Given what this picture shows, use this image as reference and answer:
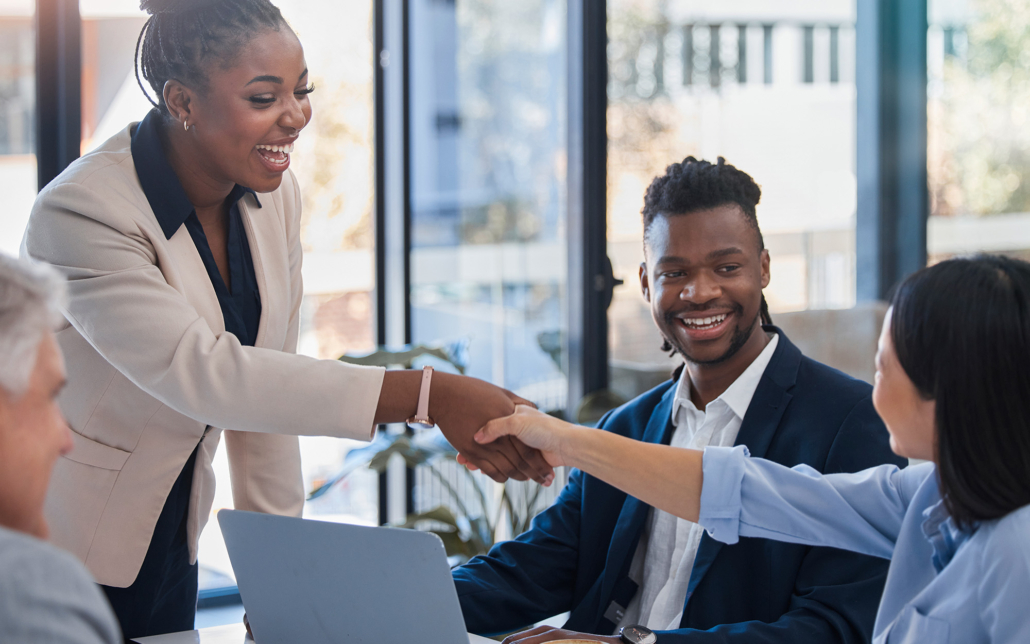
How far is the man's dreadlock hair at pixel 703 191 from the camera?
65.2 inches

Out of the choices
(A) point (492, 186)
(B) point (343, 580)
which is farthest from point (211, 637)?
(A) point (492, 186)

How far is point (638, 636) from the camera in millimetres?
1213

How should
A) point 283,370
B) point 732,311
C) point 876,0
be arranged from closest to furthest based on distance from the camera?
point 283,370
point 732,311
point 876,0

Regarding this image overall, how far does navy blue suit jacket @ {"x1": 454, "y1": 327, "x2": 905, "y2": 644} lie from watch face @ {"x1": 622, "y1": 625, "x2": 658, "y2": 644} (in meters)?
0.03

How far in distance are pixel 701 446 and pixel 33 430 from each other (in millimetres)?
1138

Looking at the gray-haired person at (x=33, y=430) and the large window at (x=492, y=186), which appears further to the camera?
the large window at (x=492, y=186)

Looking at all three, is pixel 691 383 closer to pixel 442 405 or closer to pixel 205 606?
pixel 442 405

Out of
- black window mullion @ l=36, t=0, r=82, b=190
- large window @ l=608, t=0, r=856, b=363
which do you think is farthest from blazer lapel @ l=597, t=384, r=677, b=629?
black window mullion @ l=36, t=0, r=82, b=190

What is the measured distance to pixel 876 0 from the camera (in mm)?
3953

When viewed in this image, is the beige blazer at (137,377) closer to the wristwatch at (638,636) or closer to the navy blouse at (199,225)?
the navy blouse at (199,225)

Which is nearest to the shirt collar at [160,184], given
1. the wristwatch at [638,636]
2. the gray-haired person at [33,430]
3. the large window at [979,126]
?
the gray-haired person at [33,430]

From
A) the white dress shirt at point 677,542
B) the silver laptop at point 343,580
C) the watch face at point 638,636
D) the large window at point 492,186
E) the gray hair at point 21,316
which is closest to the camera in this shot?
the gray hair at point 21,316

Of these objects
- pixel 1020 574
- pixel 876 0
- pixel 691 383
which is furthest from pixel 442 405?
pixel 876 0

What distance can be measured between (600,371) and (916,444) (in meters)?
2.51
